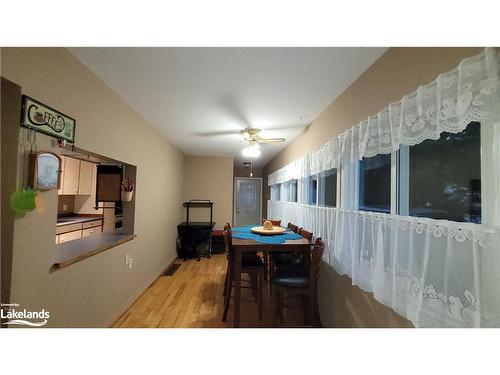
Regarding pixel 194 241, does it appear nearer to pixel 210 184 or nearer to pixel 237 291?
pixel 210 184

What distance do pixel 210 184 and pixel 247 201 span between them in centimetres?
194

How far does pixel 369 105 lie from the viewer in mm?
1453

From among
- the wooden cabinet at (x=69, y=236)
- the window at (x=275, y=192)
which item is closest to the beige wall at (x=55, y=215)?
the wooden cabinet at (x=69, y=236)

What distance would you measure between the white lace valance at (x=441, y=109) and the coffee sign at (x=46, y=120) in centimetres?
202

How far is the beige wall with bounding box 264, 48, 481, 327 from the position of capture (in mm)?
989

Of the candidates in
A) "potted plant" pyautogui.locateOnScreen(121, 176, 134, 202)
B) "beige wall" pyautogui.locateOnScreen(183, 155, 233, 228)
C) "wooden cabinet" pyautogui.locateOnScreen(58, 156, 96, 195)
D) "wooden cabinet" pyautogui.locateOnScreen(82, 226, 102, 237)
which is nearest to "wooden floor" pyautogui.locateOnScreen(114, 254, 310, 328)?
"potted plant" pyautogui.locateOnScreen(121, 176, 134, 202)

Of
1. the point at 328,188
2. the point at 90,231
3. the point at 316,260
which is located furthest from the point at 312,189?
the point at 90,231

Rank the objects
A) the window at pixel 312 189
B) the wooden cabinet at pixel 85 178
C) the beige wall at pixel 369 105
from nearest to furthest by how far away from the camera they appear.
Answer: the beige wall at pixel 369 105 < the window at pixel 312 189 < the wooden cabinet at pixel 85 178

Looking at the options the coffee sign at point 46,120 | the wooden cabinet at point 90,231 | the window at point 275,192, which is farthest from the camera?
the window at point 275,192

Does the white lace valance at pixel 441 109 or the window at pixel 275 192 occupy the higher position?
the white lace valance at pixel 441 109

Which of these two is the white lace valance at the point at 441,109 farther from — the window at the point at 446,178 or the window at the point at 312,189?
the window at the point at 312,189

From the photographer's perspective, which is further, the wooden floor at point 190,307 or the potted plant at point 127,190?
the potted plant at point 127,190

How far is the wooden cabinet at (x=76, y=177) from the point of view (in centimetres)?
309
